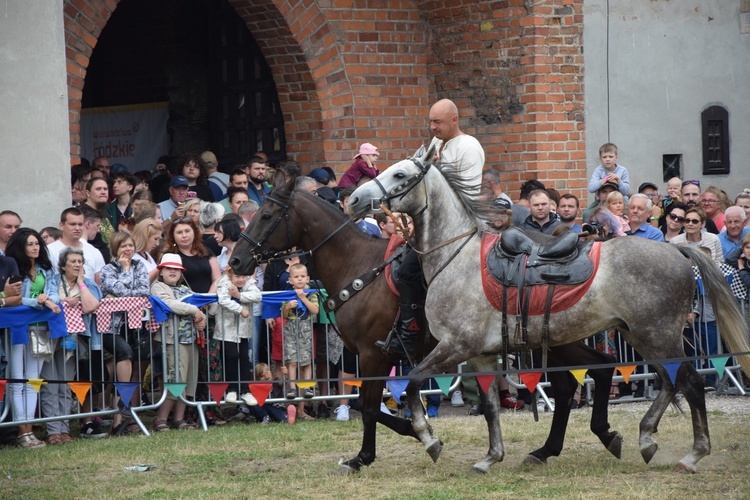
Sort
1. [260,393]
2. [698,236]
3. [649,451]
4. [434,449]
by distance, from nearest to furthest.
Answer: [649,451] → [434,449] → [260,393] → [698,236]

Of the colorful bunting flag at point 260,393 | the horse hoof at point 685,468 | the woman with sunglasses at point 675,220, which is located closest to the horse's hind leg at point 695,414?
the horse hoof at point 685,468

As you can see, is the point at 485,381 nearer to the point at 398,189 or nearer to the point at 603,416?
the point at 603,416

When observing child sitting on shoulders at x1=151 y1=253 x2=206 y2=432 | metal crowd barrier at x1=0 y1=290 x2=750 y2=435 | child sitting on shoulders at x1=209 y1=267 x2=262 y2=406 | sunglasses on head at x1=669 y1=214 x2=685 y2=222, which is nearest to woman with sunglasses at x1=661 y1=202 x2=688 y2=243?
sunglasses on head at x1=669 y1=214 x2=685 y2=222

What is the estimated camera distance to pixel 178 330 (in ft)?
36.7

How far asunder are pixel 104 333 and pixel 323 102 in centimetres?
590

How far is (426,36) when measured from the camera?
16.3 m

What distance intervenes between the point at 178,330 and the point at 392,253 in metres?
2.86

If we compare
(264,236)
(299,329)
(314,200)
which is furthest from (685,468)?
(299,329)

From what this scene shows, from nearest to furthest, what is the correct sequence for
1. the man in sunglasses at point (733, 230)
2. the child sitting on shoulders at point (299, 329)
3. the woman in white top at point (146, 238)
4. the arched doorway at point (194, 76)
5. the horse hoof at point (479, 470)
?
the horse hoof at point (479, 470)
the child sitting on shoulders at point (299, 329)
the woman in white top at point (146, 238)
the man in sunglasses at point (733, 230)
the arched doorway at point (194, 76)

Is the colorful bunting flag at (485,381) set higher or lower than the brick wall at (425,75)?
lower

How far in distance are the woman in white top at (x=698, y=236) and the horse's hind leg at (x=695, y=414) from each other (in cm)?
437

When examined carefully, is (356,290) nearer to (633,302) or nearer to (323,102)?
(633,302)

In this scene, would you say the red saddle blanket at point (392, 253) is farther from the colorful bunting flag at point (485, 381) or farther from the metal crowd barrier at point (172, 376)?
the metal crowd barrier at point (172, 376)

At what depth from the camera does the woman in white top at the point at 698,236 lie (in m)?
12.6
